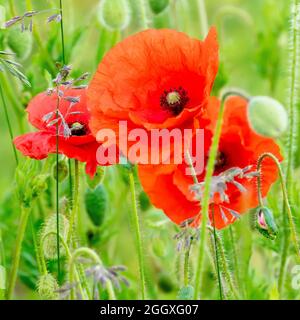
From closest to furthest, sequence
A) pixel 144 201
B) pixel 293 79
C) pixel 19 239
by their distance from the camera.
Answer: pixel 19 239, pixel 293 79, pixel 144 201

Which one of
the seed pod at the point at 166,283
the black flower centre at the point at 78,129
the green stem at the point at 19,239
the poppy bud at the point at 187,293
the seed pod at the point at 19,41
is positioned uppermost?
the seed pod at the point at 19,41

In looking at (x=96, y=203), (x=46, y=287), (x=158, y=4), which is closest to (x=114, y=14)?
(x=158, y=4)

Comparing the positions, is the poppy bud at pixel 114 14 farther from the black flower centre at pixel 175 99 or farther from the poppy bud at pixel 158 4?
the black flower centre at pixel 175 99

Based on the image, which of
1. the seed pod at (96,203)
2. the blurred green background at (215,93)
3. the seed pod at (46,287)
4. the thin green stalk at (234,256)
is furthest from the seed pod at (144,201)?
the seed pod at (46,287)

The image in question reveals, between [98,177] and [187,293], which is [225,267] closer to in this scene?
[187,293]

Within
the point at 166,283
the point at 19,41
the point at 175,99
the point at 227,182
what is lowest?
the point at 166,283

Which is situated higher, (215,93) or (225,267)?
(215,93)

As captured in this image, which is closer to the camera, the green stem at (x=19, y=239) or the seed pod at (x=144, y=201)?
the green stem at (x=19, y=239)
